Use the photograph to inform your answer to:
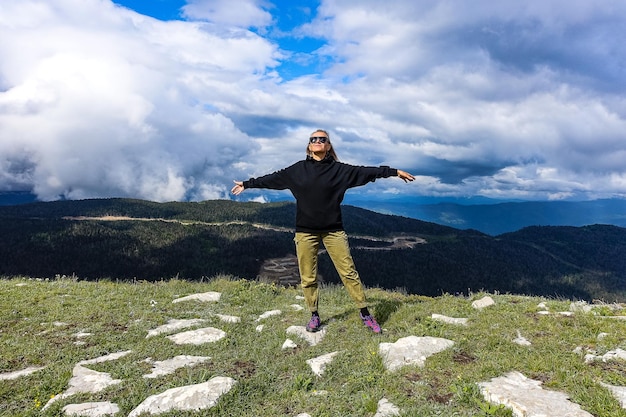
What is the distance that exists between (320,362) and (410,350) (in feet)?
5.07

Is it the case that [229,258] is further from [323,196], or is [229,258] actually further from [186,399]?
[186,399]

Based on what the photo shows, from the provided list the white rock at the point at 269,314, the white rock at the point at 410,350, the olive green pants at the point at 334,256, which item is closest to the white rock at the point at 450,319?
the white rock at the point at 410,350

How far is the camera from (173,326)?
8.84 metres

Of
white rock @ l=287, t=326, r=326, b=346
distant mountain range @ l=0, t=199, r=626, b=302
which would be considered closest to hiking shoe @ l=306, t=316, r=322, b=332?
white rock @ l=287, t=326, r=326, b=346

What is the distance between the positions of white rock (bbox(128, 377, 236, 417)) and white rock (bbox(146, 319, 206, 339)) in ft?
10.6

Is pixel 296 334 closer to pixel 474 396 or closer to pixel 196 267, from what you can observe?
pixel 474 396

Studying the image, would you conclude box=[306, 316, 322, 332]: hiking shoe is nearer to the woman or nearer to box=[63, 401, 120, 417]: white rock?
the woman

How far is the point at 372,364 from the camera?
5957mm

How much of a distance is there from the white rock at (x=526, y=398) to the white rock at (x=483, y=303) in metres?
4.26

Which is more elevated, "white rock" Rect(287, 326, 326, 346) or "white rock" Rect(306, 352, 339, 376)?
"white rock" Rect(306, 352, 339, 376)

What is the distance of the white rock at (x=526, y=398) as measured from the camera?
415cm

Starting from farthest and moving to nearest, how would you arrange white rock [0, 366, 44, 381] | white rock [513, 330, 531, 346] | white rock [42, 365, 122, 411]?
white rock [513, 330, 531, 346] → white rock [0, 366, 44, 381] → white rock [42, 365, 122, 411]

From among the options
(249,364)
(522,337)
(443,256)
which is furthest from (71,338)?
(443,256)

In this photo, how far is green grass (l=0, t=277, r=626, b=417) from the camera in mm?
4934
